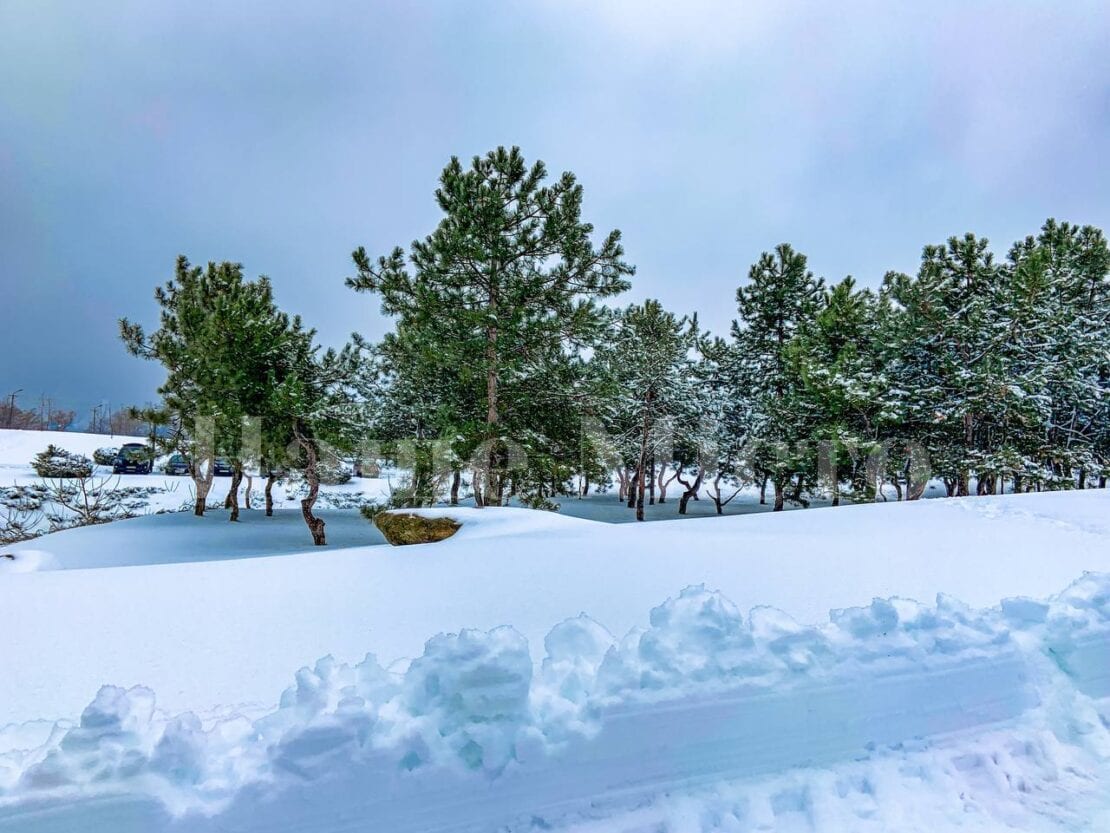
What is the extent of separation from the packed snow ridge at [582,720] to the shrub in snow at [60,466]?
15.8m

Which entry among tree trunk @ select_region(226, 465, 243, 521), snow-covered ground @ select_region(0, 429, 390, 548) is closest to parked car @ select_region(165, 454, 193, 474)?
snow-covered ground @ select_region(0, 429, 390, 548)

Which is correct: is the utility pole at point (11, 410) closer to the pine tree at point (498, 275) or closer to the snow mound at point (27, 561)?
the snow mound at point (27, 561)

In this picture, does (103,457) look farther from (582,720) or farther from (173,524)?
(582,720)

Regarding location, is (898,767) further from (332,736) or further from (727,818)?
(332,736)

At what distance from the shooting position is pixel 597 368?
39.9ft

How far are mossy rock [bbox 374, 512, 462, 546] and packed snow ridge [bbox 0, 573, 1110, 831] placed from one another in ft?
14.7

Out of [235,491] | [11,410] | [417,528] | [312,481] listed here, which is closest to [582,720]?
[417,528]

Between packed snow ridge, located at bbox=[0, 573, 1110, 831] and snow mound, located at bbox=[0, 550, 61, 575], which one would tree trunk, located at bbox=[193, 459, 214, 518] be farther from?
packed snow ridge, located at bbox=[0, 573, 1110, 831]

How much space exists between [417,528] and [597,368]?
6686 millimetres

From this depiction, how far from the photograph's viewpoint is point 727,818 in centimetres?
183

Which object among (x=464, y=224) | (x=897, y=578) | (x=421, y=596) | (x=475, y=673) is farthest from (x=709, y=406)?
(x=475, y=673)

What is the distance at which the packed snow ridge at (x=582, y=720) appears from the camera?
177cm

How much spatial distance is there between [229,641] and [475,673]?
6.52 ft

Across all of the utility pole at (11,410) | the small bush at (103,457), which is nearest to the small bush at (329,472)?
the small bush at (103,457)
